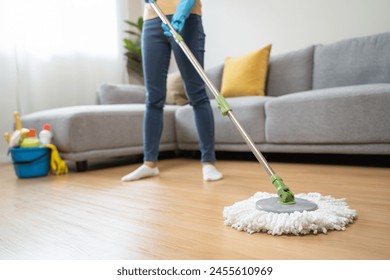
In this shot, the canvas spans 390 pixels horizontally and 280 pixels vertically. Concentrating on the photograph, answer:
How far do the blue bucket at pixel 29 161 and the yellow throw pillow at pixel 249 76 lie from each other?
4.51 feet

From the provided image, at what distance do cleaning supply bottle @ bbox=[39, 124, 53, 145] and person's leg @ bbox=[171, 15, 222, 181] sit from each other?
95 centimetres

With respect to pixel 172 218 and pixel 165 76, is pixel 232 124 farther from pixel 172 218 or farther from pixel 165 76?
pixel 172 218

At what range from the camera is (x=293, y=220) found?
771 mm

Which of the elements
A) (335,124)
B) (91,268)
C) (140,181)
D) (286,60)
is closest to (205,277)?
(91,268)

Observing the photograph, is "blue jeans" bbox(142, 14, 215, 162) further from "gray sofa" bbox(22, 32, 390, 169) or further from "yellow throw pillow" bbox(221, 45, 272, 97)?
"yellow throw pillow" bbox(221, 45, 272, 97)

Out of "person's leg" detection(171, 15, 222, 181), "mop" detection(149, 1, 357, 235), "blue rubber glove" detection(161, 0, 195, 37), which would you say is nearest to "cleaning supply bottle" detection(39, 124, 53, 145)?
"person's leg" detection(171, 15, 222, 181)

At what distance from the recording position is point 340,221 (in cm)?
80

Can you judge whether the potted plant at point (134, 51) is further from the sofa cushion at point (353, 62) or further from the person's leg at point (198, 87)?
the person's leg at point (198, 87)

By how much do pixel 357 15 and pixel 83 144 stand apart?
79.6 inches

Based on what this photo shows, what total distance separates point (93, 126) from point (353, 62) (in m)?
1.64

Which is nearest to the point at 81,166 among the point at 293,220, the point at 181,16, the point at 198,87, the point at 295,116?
the point at 198,87

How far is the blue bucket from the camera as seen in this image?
1.89 meters

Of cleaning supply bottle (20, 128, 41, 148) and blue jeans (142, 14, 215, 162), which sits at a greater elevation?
blue jeans (142, 14, 215, 162)

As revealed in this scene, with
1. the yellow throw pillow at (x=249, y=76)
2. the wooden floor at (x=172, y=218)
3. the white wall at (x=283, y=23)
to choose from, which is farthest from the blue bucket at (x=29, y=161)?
the white wall at (x=283, y=23)
